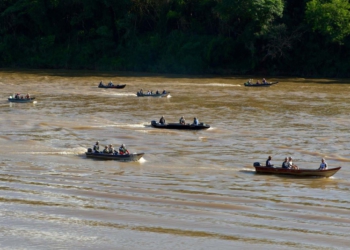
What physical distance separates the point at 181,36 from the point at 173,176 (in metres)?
62.3

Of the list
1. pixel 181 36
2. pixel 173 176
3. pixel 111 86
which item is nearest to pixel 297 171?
pixel 173 176

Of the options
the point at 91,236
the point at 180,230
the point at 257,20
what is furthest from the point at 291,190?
the point at 257,20

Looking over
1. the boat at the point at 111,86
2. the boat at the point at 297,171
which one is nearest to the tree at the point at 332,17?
the boat at the point at 111,86

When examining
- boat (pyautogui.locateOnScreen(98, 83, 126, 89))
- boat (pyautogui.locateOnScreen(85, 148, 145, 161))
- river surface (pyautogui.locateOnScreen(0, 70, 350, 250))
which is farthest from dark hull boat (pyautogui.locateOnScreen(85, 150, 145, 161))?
boat (pyautogui.locateOnScreen(98, 83, 126, 89))

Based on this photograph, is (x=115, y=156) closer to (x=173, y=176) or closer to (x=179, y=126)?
(x=173, y=176)

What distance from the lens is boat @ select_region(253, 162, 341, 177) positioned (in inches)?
1347

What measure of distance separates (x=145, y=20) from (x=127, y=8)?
3.52 m

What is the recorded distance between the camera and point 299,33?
86.5m

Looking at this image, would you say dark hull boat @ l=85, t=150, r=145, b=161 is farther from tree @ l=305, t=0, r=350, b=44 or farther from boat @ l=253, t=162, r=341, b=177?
tree @ l=305, t=0, r=350, b=44

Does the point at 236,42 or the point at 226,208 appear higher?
the point at 236,42

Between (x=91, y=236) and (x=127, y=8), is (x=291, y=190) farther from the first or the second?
(x=127, y=8)

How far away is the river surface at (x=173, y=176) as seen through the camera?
984 inches

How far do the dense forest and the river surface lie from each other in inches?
756

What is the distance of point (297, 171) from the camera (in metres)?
34.6
